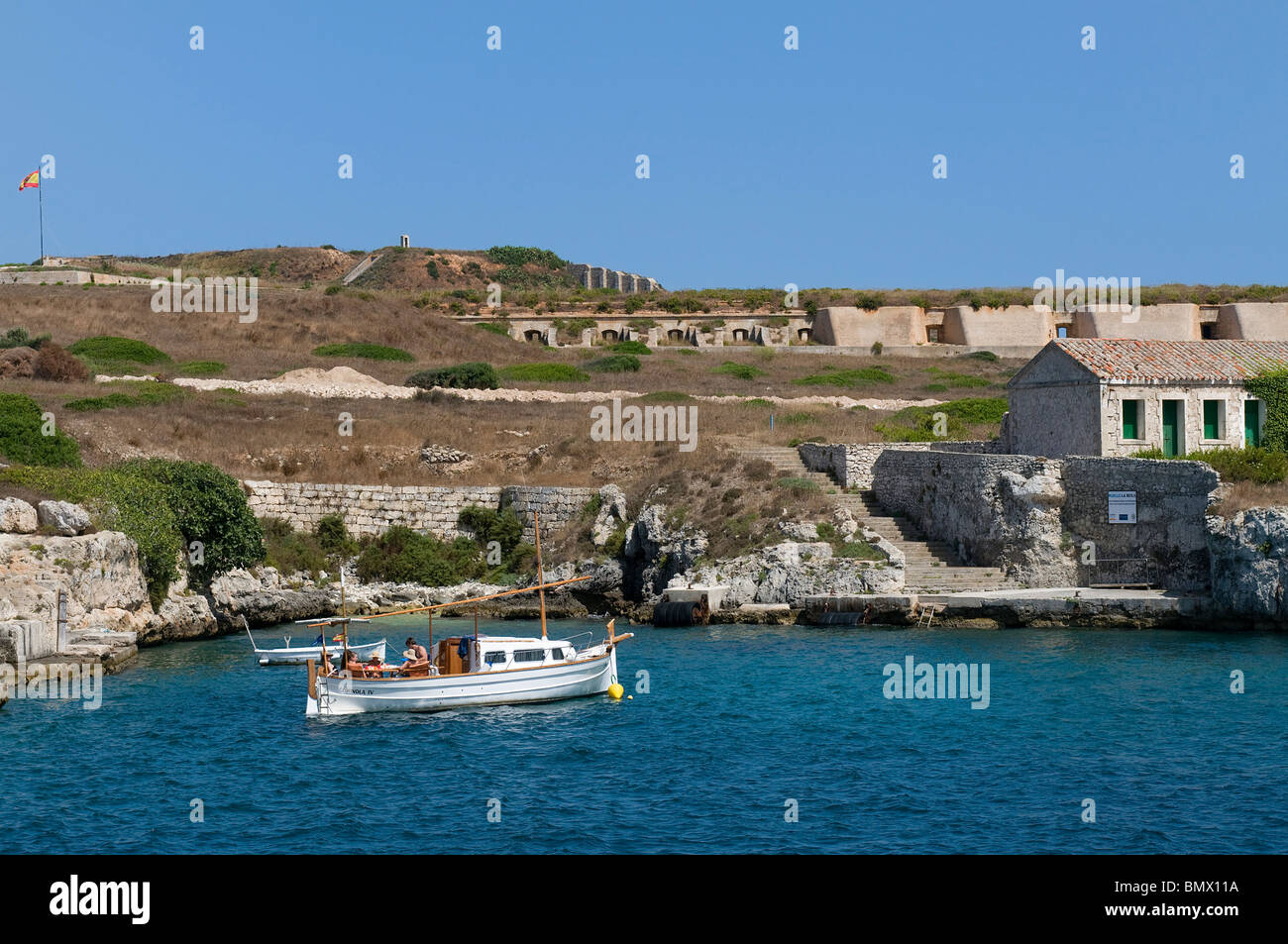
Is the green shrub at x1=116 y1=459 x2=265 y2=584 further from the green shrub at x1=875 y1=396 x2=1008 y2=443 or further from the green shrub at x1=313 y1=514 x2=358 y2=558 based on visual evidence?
the green shrub at x1=875 y1=396 x2=1008 y2=443

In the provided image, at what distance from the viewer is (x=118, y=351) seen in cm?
7019

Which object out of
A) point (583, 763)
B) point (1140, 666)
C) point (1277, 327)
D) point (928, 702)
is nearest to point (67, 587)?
point (583, 763)

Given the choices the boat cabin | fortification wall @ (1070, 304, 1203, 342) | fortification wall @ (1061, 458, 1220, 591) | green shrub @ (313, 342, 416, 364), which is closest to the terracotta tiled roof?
fortification wall @ (1061, 458, 1220, 591)

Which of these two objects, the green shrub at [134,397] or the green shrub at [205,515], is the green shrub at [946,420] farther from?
the green shrub at [134,397]

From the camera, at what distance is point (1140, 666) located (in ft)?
92.2

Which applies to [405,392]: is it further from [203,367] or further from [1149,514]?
[1149,514]

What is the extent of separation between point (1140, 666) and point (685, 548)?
578 inches

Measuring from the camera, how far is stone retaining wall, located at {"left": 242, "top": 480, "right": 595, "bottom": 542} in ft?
145

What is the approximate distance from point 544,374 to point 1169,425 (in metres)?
38.8

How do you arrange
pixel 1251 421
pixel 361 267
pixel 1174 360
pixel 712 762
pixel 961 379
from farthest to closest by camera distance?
pixel 361 267 → pixel 961 379 → pixel 1174 360 → pixel 1251 421 → pixel 712 762

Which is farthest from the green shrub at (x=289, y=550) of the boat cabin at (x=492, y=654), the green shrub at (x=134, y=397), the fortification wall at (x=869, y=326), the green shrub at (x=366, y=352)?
the fortification wall at (x=869, y=326)

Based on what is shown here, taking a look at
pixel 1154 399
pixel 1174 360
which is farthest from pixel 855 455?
pixel 1174 360

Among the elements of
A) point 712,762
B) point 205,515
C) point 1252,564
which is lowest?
point 712,762

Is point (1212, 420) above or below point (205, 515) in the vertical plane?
above
